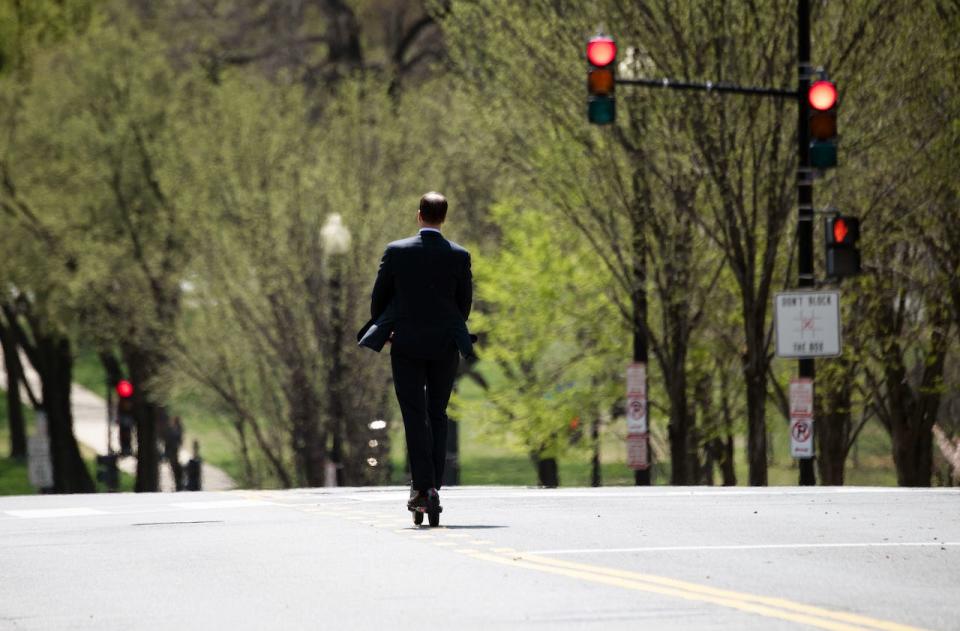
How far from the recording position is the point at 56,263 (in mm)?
43688

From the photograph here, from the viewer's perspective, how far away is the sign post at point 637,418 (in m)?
31.7

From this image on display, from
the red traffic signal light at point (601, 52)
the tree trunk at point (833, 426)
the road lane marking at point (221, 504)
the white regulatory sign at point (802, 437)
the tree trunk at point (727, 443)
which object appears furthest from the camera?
the tree trunk at point (727, 443)

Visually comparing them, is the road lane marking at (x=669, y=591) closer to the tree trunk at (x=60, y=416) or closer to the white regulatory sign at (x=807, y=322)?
the white regulatory sign at (x=807, y=322)

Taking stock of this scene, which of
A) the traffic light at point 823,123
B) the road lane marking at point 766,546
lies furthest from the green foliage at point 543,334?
the road lane marking at point 766,546

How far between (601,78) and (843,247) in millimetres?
3281

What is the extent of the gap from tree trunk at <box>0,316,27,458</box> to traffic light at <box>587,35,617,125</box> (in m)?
31.6

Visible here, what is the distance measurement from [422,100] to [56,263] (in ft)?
28.5

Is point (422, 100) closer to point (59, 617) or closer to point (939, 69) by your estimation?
point (939, 69)

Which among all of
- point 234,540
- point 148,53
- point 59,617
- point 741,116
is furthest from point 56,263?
point 59,617

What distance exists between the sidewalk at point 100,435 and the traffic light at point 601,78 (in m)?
36.2

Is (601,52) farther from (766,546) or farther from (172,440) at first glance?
(172,440)

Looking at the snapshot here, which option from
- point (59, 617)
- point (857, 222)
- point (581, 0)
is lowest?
point (59, 617)

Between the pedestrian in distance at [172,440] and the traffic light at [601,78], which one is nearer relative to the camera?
the traffic light at [601,78]

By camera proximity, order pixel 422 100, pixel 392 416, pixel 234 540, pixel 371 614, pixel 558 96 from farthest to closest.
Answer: pixel 422 100 < pixel 392 416 < pixel 558 96 < pixel 234 540 < pixel 371 614
